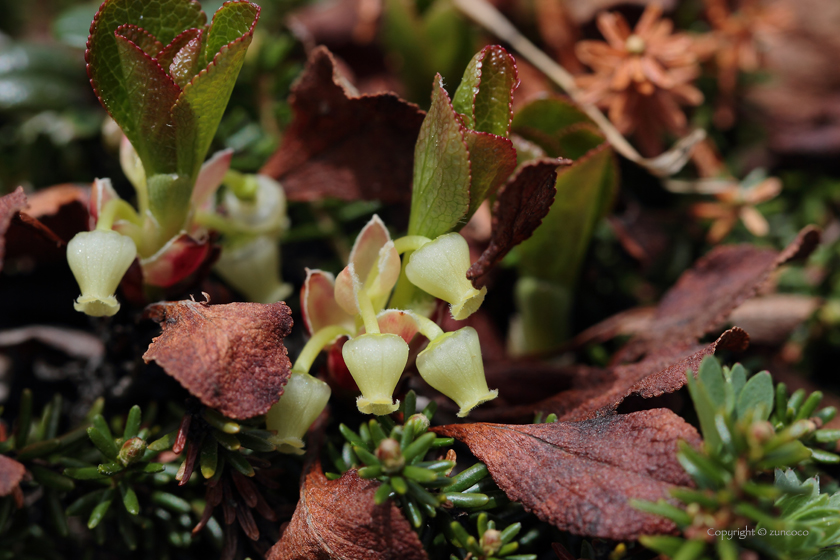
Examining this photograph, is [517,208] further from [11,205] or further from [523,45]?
[523,45]

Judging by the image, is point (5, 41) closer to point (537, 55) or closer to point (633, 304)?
point (537, 55)

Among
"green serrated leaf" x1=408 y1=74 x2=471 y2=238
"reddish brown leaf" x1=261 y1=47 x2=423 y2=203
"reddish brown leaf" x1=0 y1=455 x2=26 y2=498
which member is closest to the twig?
"reddish brown leaf" x1=261 y1=47 x2=423 y2=203

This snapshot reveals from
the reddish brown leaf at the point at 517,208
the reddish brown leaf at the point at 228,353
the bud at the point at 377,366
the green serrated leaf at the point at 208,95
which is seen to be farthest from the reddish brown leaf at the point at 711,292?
the green serrated leaf at the point at 208,95

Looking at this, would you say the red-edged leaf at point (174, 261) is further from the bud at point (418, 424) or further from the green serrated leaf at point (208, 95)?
the bud at point (418, 424)

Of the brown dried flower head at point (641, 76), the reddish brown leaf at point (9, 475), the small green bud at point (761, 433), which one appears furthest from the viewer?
the brown dried flower head at point (641, 76)

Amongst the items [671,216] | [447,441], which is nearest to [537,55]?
[671,216]

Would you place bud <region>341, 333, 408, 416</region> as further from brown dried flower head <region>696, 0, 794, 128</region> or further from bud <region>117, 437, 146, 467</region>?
brown dried flower head <region>696, 0, 794, 128</region>
